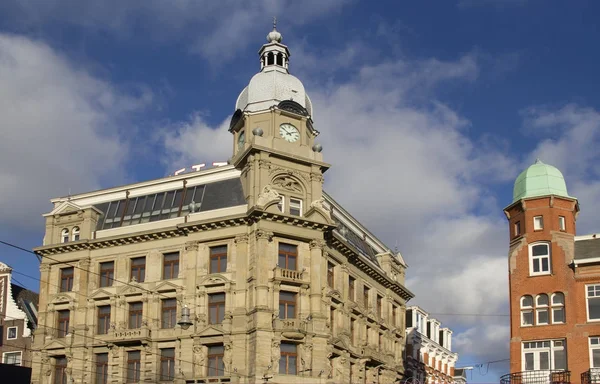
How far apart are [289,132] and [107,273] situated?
19836mm

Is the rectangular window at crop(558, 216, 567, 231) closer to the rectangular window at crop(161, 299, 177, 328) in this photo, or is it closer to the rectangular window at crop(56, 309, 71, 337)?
the rectangular window at crop(161, 299, 177, 328)

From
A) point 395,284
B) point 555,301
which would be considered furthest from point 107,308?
point 555,301

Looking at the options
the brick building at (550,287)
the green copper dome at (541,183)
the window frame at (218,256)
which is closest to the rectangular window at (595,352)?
the brick building at (550,287)

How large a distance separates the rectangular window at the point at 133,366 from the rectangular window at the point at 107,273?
6712 millimetres

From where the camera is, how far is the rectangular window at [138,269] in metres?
77.6

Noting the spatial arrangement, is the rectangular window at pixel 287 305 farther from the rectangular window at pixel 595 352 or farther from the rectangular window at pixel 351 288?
the rectangular window at pixel 595 352

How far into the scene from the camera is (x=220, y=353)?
72562mm

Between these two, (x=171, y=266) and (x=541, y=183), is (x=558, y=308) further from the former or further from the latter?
(x=171, y=266)

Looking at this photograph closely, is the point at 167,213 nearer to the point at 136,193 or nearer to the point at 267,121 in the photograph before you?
the point at 136,193

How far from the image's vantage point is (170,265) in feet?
252

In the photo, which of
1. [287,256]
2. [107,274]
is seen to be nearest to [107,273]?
[107,274]

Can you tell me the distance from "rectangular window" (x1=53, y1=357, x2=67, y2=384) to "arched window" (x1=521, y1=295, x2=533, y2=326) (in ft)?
126

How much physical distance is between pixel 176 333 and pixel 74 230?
15350 millimetres

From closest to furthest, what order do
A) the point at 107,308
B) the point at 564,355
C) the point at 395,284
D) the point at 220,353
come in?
the point at 564,355 < the point at 220,353 < the point at 107,308 < the point at 395,284
